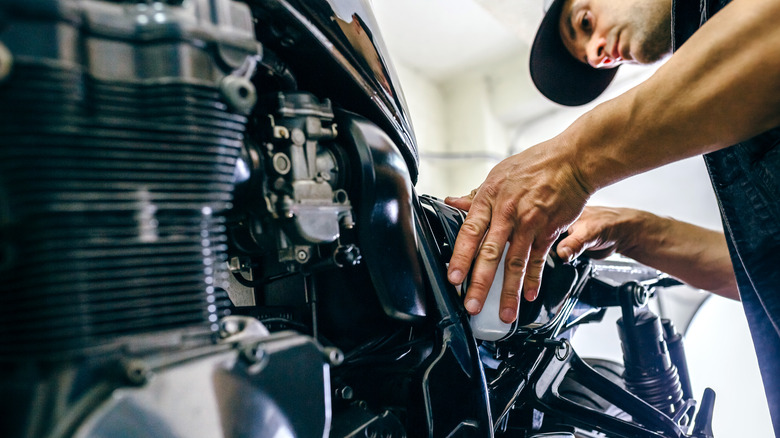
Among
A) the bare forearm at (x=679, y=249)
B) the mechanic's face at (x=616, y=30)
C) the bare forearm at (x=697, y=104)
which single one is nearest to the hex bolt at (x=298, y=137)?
the bare forearm at (x=697, y=104)

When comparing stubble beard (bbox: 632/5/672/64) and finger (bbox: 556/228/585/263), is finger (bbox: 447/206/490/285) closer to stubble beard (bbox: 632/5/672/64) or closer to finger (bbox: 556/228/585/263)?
finger (bbox: 556/228/585/263)

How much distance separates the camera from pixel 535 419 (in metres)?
0.92

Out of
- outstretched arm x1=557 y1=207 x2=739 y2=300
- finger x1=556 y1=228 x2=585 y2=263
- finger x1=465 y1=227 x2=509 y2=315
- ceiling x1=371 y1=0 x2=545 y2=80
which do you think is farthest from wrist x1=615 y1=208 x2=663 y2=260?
ceiling x1=371 y1=0 x2=545 y2=80

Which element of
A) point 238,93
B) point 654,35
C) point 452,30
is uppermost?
point 452,30

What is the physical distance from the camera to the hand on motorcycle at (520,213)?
0.77 metres

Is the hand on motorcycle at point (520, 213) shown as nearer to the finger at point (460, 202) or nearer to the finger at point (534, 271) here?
the finger at point (534, 271)

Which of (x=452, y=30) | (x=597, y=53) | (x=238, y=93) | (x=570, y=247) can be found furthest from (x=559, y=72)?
(x=452, y=30)

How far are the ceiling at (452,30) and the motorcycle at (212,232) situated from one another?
8.55 ft

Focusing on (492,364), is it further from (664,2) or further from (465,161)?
(465,161)

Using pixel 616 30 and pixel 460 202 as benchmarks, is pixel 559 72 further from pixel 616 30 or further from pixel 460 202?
pixel 460 202

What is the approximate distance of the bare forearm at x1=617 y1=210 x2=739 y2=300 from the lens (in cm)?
138

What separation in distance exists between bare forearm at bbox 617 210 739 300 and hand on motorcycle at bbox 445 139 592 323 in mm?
660

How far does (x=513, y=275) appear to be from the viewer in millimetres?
780

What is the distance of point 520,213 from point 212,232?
47 cm
